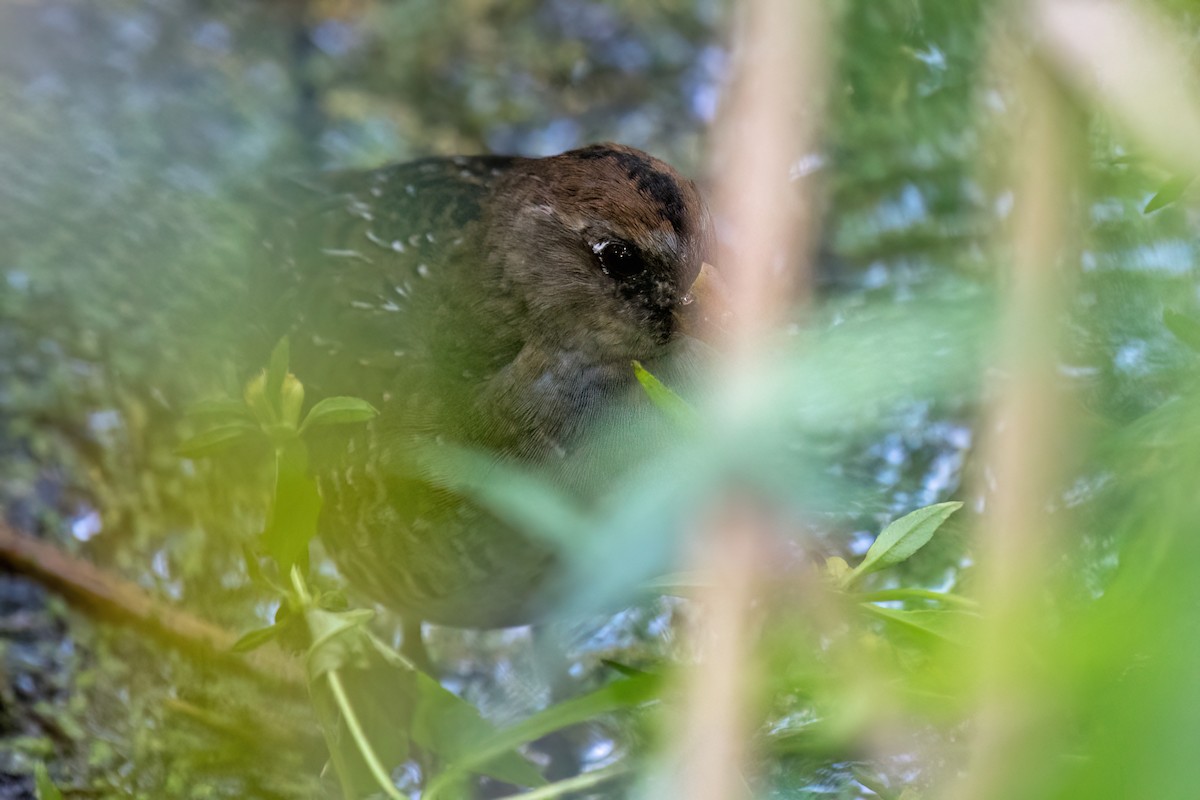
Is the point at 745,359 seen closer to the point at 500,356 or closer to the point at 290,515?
the point at 290,515

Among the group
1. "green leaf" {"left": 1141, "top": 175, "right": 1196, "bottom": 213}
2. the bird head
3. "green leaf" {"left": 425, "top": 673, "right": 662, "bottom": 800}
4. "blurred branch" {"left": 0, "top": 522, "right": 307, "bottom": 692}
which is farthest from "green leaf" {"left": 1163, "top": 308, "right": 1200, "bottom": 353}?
"blurred branch" {"left": 0, "top": 522, "right": 307, "bottom": 692}

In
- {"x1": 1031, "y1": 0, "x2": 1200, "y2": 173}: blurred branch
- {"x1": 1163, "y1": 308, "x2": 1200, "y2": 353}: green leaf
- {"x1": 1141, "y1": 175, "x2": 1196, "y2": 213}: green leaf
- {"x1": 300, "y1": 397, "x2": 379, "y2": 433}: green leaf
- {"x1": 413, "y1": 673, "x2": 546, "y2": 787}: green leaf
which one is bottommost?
{"x1": 413, "y1": 673, "x2": 546, "y2": 787}: green leaf

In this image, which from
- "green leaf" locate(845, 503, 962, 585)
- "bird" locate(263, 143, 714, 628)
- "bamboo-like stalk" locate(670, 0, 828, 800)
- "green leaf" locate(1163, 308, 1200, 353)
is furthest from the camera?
"bird" locate(263, 143, 714, 628)

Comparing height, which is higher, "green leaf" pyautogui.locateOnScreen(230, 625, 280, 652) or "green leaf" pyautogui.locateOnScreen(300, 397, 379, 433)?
"green leaf" pyautogui.locateOnScreen(300, 397, 379, 433)

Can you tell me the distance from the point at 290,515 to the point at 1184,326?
0.95 meters

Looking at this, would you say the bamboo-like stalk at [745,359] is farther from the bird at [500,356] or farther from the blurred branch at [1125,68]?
the bird at [500,356]

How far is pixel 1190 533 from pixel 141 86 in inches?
149

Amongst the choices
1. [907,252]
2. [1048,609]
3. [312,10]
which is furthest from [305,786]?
[312,10]

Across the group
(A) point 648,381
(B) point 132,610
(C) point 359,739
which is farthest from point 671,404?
(B) point 132,610

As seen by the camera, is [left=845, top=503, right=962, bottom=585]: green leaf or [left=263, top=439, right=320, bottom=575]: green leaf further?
[left=263, top=439, right=320, bottom=575]: green leaf

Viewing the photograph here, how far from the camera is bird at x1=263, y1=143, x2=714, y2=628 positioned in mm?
1975

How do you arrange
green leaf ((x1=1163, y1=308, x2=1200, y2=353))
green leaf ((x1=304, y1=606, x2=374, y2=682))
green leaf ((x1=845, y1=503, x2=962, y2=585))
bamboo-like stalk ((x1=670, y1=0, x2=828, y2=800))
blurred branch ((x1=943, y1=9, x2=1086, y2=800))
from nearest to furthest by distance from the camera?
1. blurred branch ((x1=943, y1=9, x2=1086, y2=800))
2. bamboo-like stalk ((x1=670, y1=0, x2=828, y2=800))
3. green leaf ((x1=1163, y1=308, x2=1200, y2=353))
4. green leaf ((x1=845, y1=503, x2=962, y2=585))
5. green leaf ((x1=304, y1=606, x2=374, y2=682))

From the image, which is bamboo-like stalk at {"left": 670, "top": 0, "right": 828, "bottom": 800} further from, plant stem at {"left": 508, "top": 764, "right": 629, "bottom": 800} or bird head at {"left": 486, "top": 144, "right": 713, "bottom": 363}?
bird head at {"left": 486, "top": 144, "right": 713, "bottom": 363}

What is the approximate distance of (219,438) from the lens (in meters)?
1.40
